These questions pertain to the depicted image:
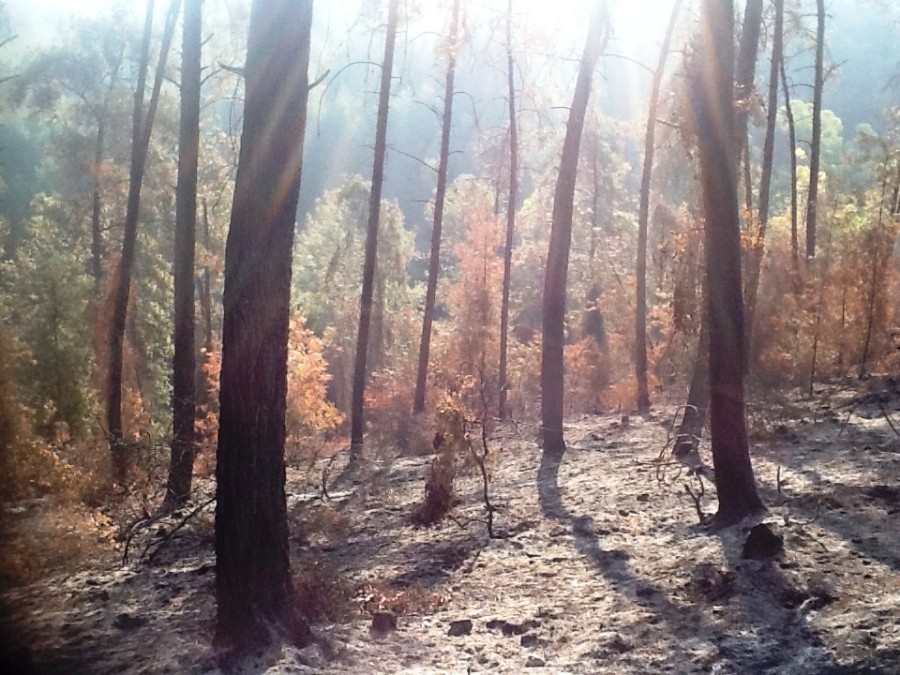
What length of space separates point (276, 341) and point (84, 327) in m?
18.6

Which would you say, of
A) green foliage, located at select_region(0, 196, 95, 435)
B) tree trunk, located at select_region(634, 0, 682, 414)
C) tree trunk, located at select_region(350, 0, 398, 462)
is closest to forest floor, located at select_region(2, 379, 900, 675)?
tree trunk, located at select_region(350, 0, 398, 462)

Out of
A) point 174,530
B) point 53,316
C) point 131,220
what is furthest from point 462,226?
point 174,530

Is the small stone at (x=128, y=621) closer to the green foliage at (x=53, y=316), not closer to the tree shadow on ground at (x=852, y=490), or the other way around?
the tree shadow on ground at (x=852, y=490)

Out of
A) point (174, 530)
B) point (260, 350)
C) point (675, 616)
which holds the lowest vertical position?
point (675, 616)

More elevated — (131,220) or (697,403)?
(131,220)

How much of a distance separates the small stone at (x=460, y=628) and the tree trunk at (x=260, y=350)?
1.22m

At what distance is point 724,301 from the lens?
743 cm

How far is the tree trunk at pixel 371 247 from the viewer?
16.8 metres

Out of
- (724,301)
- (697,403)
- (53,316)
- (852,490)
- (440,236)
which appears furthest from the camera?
(53,316)

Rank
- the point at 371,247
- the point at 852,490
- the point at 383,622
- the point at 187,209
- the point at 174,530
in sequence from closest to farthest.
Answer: the point at 383,622
the point at 174,530
the point at 852,490
the point at 187,209
the point at 371,247

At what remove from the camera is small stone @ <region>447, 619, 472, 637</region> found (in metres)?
6.26

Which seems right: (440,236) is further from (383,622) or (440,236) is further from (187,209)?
(383,622)

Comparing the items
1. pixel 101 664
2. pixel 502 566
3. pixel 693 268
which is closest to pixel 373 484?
pixel 502 566

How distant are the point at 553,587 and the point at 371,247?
10781 mm
